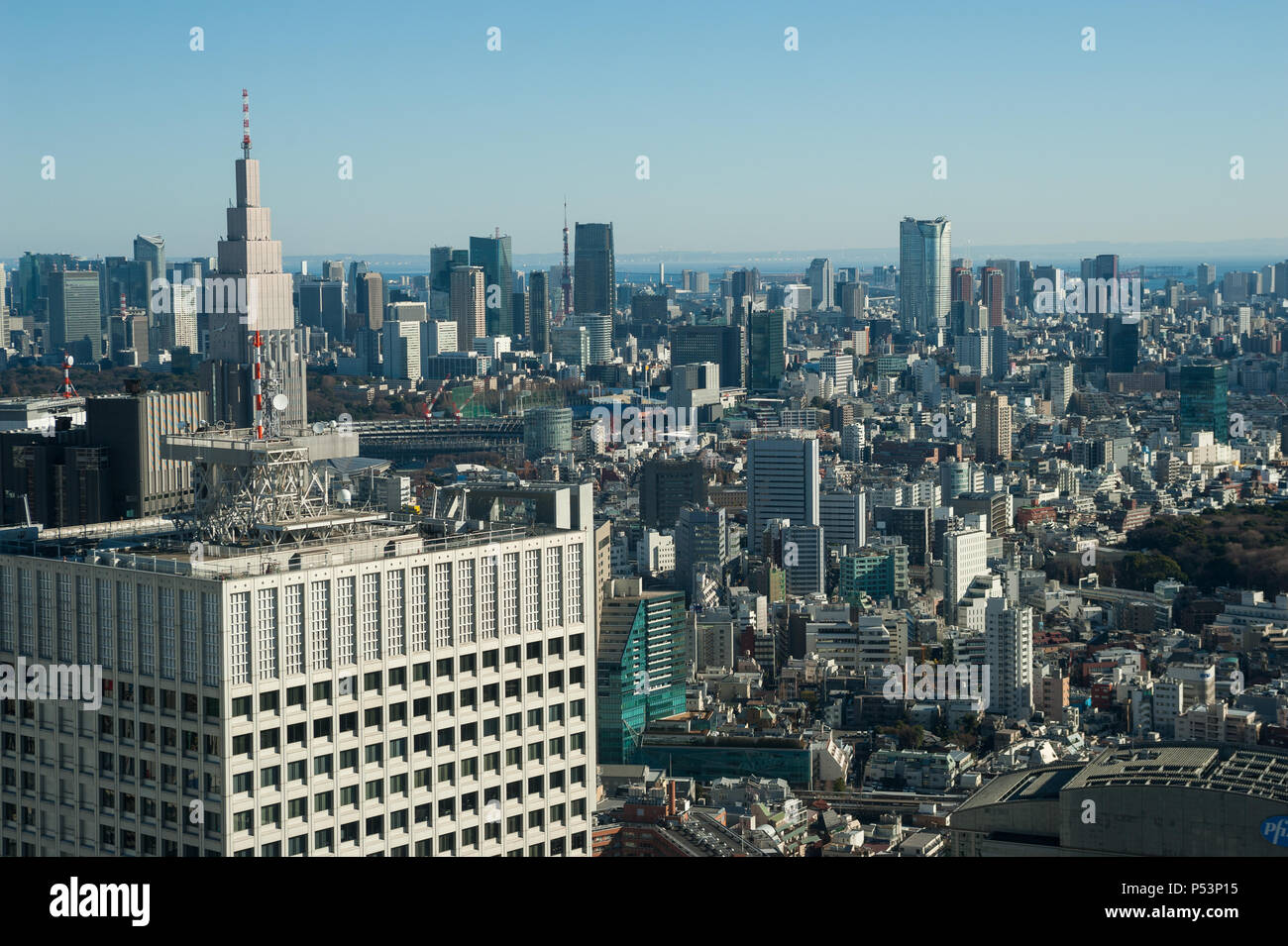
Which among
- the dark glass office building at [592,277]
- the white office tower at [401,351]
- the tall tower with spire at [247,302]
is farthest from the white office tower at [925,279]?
the tall tower with spire at [247,302]

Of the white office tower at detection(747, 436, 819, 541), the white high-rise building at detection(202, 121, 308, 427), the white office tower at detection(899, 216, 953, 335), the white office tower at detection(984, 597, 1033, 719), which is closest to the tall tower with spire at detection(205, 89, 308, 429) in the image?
the white high-rise building at detection(202, 121, 308, 427)

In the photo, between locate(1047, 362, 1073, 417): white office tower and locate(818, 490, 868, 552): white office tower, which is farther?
locate(1047, 362, 1073, 417): white office tower

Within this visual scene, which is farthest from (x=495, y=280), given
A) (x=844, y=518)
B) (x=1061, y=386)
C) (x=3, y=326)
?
(x=844, y=518)

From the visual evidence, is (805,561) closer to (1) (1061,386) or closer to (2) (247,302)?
(2) (247,302)

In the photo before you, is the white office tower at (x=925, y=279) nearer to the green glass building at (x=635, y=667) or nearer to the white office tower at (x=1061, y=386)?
the white office tower at (x=1061, y=386)

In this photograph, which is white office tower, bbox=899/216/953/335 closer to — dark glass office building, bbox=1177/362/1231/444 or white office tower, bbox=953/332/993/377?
white office tower, bbox=953/332/993/377

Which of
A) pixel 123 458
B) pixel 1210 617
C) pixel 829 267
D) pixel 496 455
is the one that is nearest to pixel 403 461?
pixel 496 455
